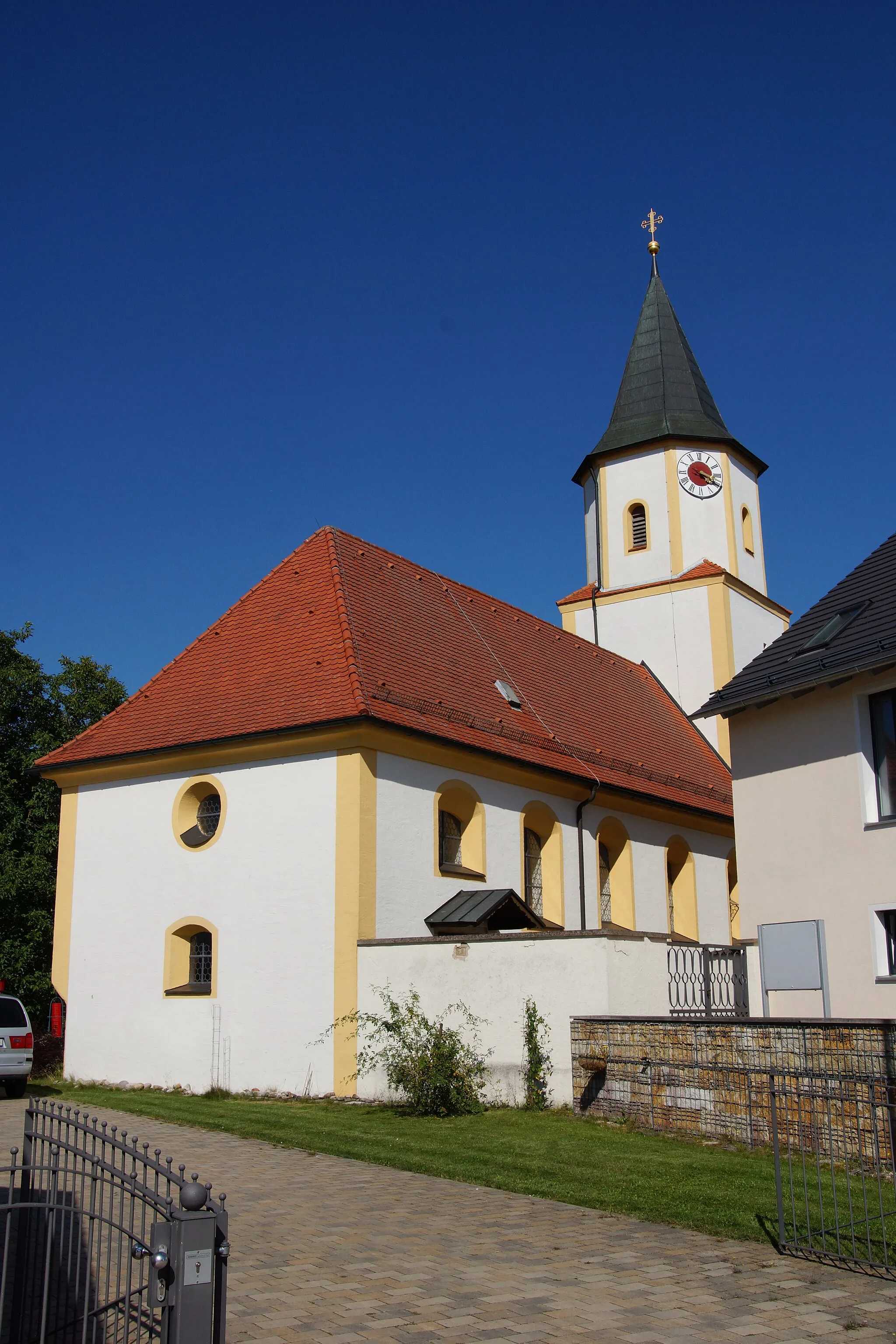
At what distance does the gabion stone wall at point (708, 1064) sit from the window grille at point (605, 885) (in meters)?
9.47

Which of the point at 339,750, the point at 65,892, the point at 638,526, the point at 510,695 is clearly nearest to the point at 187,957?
the point at 65,892

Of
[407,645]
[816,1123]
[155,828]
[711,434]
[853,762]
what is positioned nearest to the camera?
[816,1123]

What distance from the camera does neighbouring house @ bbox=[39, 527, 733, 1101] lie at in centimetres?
1562

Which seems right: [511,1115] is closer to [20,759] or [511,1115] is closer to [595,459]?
[20,759]

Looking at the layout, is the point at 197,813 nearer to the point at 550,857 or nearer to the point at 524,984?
the point at 550,857

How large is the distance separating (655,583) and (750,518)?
367 centimetres

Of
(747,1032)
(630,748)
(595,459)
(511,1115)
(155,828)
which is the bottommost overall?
(511,1115)

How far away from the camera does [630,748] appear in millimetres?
25312

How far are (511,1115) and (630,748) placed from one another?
42.2 ft

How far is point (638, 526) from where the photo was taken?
3253 centimetres

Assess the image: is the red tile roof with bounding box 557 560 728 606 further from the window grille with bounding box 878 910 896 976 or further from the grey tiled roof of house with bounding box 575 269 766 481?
the window grille with bounding box 878 910 896 976

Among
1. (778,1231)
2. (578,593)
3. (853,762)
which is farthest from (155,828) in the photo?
(578,593)

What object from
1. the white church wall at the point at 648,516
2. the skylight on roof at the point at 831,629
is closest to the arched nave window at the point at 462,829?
the skylight on roof at the point at 831,629

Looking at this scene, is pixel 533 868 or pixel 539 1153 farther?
pixel 533 868
